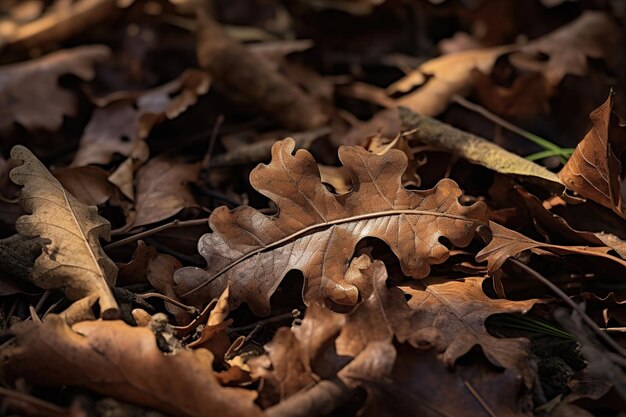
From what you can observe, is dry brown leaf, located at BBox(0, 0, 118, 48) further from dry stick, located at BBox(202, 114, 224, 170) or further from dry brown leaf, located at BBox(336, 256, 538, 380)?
dry brown leaf, located at BBox(336, 256, 538, 380)

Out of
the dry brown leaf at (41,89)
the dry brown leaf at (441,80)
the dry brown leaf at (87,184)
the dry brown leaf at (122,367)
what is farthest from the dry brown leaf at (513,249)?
the dry brown leaf at (41,89)

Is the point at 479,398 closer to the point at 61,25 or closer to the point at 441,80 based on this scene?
the point at 441,80

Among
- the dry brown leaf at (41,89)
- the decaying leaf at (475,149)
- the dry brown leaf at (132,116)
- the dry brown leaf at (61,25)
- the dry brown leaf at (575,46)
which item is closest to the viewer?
the decaying leaf at (475,149)

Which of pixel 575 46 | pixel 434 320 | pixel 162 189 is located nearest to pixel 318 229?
pixel 434 320

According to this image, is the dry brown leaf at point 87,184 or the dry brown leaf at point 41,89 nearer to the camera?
the dry brown leaf at point 87,184

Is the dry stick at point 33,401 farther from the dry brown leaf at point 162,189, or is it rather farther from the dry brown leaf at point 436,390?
the dry brown leaf at point 162,189

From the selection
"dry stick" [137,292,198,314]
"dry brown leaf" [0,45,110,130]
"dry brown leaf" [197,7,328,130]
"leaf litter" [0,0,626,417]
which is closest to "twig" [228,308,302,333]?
"leaf litter" [0,0,626,417]
